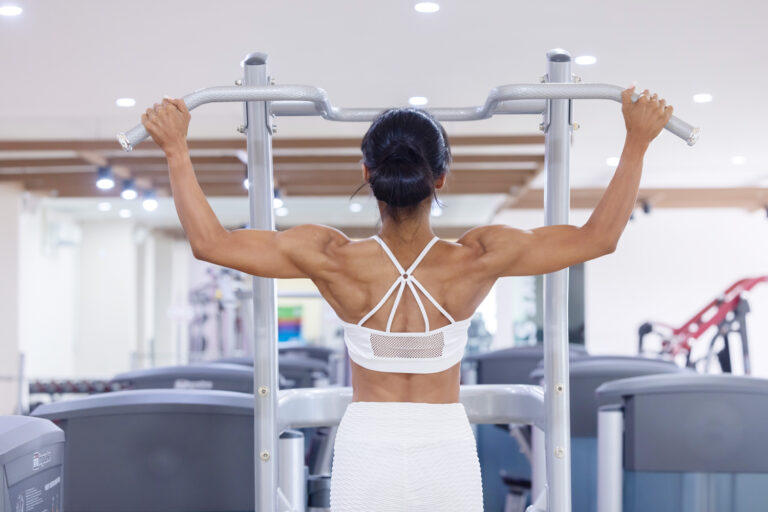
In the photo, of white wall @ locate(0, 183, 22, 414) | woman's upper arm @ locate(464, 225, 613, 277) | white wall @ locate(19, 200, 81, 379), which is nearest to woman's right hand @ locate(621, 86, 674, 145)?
woman's upper arm @ locate(464, 225, 613, 277)

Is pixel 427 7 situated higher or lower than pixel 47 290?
higher

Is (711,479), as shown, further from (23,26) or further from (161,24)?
(23,26)

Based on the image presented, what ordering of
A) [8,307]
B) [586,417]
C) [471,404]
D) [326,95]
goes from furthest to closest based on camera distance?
1. [8,307]
2. [586,417]
3. [471,404]
4. [326,95]

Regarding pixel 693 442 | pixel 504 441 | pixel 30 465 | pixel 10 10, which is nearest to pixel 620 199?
pixel 30 465

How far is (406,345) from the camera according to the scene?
1.59m

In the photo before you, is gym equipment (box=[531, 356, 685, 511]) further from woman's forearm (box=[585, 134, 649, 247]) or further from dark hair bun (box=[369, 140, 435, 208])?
dark hair bun (box=[369, 140, 435, 208])

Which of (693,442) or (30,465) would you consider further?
(693,442)

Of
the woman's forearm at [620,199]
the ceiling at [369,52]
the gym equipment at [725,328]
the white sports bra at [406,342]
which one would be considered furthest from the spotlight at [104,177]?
the woman's forearm at [620,199]

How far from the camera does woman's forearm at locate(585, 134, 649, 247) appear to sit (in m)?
1.62

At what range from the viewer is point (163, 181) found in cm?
970

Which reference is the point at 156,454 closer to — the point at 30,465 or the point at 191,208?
the point at 30,465

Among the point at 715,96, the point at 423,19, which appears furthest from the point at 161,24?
the point at 715,96

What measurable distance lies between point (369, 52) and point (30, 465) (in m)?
4.20

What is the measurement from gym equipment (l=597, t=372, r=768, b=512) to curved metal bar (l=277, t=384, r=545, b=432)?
571mm
